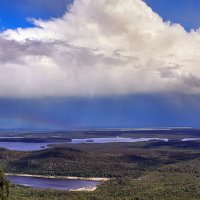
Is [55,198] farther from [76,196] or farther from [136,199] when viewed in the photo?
[136,199]

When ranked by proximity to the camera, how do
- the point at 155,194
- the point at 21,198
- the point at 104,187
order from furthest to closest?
the point at 104,187 → the point at 155,194 → the point at 21,198

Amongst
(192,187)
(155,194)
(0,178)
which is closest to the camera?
(0,178)

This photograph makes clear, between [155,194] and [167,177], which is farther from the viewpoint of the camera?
[167,177]

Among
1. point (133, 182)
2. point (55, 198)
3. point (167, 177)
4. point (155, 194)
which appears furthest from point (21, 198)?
point (167, 177)

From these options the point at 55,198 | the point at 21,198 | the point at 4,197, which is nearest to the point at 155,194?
the point at 55,198

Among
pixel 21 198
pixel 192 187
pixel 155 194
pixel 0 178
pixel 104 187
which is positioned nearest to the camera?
pixel 0 178

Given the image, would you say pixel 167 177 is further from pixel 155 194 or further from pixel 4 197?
pixel 4 197

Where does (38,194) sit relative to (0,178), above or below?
below

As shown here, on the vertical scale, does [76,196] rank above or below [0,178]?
below

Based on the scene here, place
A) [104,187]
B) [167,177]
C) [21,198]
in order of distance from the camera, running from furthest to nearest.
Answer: [167,177]
[104,187]
[21,198]
